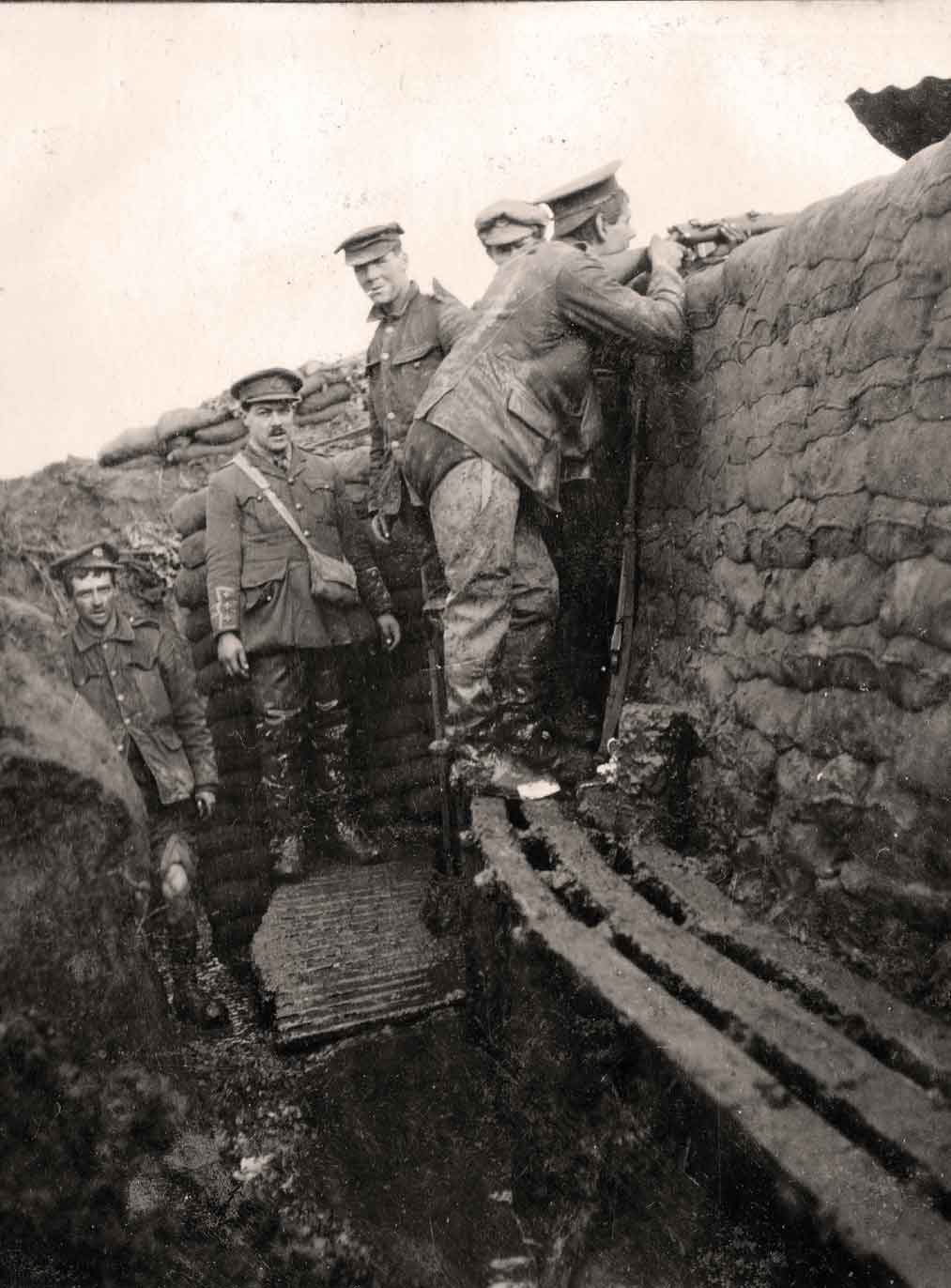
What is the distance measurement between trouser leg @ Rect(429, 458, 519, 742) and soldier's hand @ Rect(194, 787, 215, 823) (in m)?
1.71

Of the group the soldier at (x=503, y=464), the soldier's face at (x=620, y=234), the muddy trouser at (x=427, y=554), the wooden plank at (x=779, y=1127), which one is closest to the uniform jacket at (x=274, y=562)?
the muddy trouser at (x=427, y=554)

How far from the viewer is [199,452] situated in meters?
6.25

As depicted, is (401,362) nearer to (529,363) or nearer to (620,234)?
(620,234)

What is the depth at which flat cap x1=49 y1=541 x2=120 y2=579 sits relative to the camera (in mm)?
4531

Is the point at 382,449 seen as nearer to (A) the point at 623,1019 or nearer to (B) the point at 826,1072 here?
(A) the point at 623,1019

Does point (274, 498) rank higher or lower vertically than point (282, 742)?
higher

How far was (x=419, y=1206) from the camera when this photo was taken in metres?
2.47

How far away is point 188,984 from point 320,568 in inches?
75.1

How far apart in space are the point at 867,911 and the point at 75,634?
370cm

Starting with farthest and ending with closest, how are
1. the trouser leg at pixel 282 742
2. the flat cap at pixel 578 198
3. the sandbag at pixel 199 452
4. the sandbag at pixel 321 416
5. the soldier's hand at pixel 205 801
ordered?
1. the sandbag at pixel 321 416
2. the sandbag at pixel 199 452
3. the trouser leg at pixel 282 742
4. the soldier's hand at pixel 205 801
5. the flat cap at pixel 578 198

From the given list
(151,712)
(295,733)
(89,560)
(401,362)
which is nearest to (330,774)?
(295,733)

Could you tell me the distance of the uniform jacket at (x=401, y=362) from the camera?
14.9ft

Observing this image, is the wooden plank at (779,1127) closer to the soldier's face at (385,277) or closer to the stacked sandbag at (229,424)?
the soldier's face at (385,277)

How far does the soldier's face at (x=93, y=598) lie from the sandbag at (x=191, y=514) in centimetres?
77
